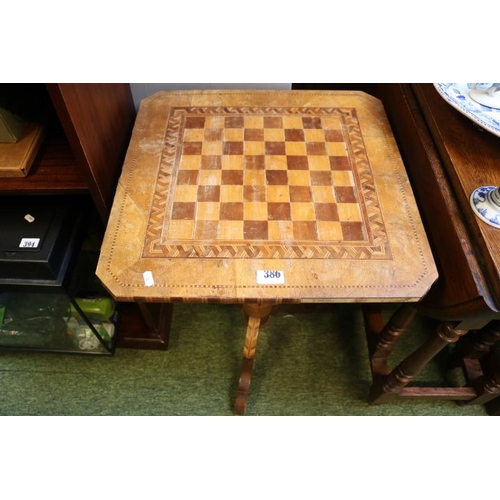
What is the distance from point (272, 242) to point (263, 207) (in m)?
0.11

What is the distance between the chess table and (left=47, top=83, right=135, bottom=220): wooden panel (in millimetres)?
67

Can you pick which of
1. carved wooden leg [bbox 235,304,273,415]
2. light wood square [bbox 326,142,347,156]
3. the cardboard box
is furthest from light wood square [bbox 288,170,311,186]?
the cardboard box

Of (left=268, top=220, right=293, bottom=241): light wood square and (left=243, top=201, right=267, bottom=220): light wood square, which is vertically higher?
(left=243, top=201, right=267, bottom=220): light wood square

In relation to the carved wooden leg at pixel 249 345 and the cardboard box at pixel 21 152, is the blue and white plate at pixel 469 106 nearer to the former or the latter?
the carved wooden leg at pixel 249 345

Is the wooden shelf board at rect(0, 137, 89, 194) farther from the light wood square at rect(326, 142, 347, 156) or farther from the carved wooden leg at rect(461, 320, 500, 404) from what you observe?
the carved wooden leg at rect(461, 320, 500, 404)

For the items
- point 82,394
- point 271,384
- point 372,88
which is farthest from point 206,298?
point 372,88

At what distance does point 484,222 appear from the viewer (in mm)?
928

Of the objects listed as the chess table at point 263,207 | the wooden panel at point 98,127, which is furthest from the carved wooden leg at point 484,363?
the wooden panel at point 98,127

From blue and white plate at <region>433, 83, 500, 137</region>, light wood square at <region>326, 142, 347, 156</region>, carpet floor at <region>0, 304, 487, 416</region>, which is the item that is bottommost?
carpet floor at <region>0, 304, 487, 416</region>

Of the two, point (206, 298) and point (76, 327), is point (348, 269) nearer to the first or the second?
point (206, 298)

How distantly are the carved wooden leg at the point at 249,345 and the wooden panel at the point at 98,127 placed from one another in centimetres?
50

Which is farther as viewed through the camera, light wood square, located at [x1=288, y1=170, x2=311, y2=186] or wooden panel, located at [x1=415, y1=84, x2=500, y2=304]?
light wood square, located at [x1=288, y1=170, x2=311, y2=186]

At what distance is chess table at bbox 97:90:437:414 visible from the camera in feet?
2.87

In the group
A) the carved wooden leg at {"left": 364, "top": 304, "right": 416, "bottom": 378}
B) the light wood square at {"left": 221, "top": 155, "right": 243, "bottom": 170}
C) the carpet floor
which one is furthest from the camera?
the carpet floor
